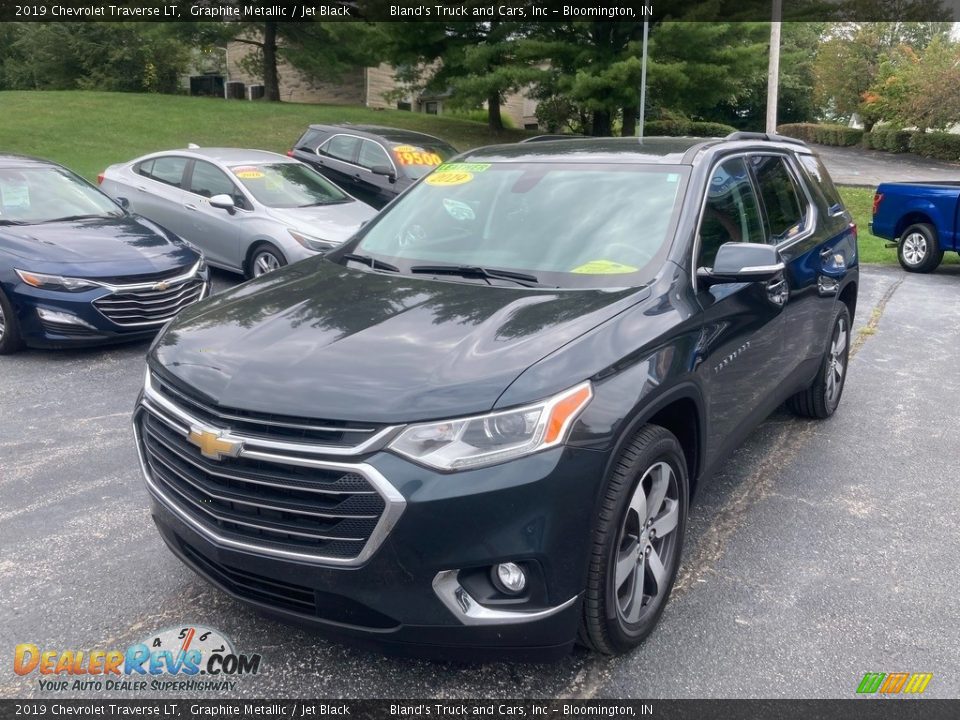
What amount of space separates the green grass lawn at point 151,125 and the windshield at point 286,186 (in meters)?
10.3

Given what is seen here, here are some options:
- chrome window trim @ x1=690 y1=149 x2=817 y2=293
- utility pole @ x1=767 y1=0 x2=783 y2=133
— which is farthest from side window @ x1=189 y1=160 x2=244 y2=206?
utility pole @ x1=767 y1=0 x2=783 y2=133

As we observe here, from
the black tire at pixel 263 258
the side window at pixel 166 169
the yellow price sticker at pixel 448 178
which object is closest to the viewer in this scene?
the yellow price sticker at pixel 448 178

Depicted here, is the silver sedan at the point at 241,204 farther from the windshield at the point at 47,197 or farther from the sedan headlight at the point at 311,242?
the windshield at the point at 47,197

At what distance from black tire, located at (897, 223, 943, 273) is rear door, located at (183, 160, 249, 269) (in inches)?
350

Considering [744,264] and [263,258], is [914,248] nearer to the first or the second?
[263,258]

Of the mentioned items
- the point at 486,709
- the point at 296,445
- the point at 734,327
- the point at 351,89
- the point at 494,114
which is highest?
the point at 351,89

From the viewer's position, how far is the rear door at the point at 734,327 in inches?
142

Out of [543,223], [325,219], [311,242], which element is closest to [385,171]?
[325,219]

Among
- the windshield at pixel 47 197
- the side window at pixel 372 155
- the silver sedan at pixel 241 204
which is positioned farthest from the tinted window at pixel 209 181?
the side window at pixel 372 155

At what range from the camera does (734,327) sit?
377 centimetres

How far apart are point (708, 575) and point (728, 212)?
5.53ft

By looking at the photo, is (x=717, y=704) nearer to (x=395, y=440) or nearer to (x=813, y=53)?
(x=395, y=440)

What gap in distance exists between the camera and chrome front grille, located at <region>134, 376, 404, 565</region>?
8.42 feet

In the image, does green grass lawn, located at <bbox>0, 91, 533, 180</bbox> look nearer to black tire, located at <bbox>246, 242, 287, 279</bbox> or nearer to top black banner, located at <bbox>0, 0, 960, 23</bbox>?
top black banner, located at <bbox>0, 0, 960, 23</bbox>
